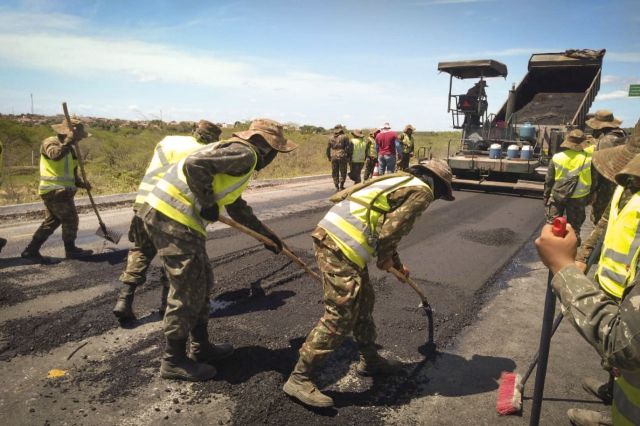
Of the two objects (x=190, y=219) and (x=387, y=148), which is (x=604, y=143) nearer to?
(x=190, y=219)

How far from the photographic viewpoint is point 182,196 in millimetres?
2979

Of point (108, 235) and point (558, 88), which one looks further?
point (558, 88)

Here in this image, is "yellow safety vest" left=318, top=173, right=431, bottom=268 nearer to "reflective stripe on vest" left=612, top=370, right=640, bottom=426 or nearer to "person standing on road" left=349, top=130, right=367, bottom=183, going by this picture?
"reflective stripe on vest" left=612, top=370, right=640, bottom=426

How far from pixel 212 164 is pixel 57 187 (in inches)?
149

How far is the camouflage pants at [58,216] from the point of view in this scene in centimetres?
545

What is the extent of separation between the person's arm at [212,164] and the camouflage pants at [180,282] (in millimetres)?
389

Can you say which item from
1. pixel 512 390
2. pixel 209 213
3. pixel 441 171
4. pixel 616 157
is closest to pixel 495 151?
pixel 441 171

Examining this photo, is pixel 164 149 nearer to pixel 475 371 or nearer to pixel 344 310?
pixel 344 310

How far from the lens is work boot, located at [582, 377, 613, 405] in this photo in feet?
9.69

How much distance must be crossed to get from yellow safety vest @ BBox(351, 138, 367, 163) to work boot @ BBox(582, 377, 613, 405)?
31.7ft

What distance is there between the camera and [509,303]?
4.70m

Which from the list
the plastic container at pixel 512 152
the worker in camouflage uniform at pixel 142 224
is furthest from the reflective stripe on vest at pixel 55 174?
the plastic container at pixel 512 152

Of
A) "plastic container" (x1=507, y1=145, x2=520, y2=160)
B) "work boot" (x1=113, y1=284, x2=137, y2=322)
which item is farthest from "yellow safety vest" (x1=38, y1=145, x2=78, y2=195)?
"plastic container" (x1=507, y1=145, x2=520, y2=160)

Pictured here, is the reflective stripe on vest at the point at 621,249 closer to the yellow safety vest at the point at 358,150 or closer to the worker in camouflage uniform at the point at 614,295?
the worker in camouflage uniform at the point at 614,295
